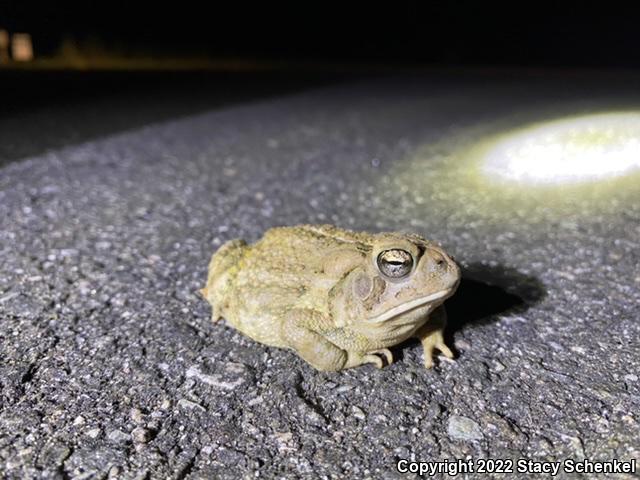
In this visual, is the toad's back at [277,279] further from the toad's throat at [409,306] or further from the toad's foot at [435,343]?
the toad's foot at [435,343]

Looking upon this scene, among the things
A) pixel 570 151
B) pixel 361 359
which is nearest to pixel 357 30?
pixel 570 151

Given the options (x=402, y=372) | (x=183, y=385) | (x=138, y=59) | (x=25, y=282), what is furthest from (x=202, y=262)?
(x=138, y=59)

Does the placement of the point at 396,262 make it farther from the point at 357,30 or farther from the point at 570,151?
the point at 357,30

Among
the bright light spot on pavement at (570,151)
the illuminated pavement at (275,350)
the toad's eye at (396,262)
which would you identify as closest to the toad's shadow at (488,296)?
the illuminated pavement at (275,350)

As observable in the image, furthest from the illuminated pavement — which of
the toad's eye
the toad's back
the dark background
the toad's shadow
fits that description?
the dark background

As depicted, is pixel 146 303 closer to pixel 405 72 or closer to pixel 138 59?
pixel 405 72
